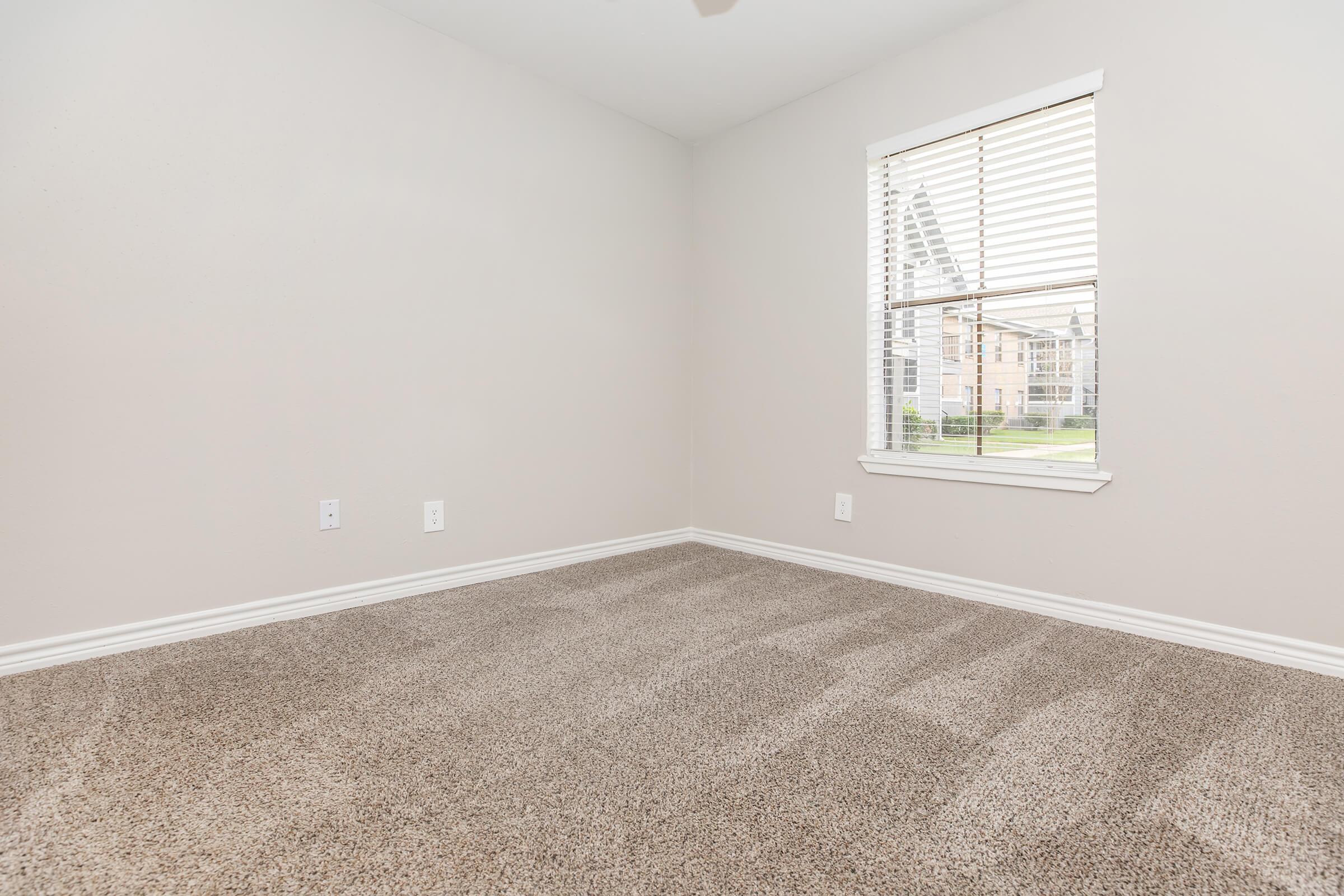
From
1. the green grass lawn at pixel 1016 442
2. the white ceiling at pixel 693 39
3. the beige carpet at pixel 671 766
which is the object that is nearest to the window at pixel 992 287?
the green grass lawn at pixel 1016 442

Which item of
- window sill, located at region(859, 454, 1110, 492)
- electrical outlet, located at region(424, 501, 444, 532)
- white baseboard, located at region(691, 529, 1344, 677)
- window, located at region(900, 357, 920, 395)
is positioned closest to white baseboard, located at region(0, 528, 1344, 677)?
white baseboard, located at region(691, 529, 1344, 677)

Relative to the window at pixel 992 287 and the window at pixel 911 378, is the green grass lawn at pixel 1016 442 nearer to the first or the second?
the window at pixel 992 287

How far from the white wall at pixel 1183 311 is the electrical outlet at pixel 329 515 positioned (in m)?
2.12

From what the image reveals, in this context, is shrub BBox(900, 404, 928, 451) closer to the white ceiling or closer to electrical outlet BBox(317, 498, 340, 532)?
the white ceiling

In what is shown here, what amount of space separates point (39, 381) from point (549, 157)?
1999mm

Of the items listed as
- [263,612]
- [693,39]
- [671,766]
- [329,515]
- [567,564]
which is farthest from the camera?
[567,564]

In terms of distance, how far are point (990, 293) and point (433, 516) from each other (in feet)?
7.78

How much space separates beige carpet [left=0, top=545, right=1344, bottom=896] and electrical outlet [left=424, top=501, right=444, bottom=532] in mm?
547

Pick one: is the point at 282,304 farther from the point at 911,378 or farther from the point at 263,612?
the point at 911,378

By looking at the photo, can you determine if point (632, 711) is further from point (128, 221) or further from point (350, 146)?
point (350, 146)

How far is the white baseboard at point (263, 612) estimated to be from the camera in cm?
177

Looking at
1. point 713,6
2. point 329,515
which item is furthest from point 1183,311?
point 329,515

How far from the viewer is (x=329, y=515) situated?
226cm

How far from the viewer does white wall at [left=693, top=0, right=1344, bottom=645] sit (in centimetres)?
177
